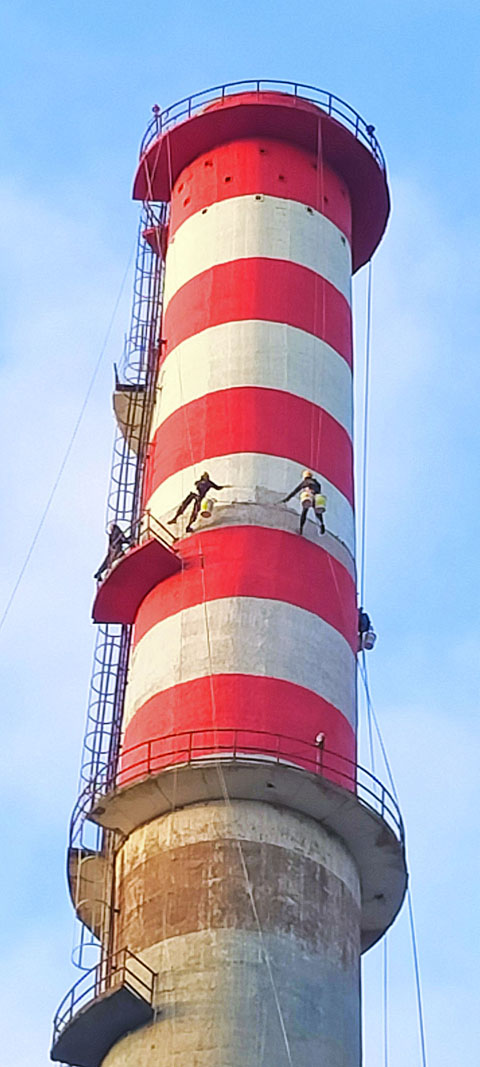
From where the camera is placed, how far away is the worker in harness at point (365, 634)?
33.4 m

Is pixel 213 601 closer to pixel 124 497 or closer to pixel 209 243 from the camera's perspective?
pixel 124 497

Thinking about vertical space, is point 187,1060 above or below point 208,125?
below

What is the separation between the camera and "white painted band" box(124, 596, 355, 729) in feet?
99.1

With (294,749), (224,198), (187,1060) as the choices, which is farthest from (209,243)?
(187,1060)

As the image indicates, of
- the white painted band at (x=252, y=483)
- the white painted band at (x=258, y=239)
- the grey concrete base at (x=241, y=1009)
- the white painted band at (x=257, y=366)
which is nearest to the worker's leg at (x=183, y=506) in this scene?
the white painted band at (x=252, y=483)

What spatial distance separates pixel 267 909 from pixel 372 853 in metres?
3.08

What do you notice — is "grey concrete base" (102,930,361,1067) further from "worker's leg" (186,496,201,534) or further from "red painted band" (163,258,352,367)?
"red painted band" (163,258,352,367)

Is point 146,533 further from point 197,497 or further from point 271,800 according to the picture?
point 271,800

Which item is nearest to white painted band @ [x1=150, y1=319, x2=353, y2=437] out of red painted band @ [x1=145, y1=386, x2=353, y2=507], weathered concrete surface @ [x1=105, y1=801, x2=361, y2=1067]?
red painted band @ [x1=145, y1=386, x2=353, y2=507]

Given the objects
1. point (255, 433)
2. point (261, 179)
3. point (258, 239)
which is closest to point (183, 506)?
point (255, 433)

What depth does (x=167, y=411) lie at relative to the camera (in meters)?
34.8

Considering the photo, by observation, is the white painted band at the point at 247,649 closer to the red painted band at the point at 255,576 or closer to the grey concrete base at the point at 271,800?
the red painted band at the point at 255,576

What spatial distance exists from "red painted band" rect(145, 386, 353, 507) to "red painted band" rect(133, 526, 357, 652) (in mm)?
1888

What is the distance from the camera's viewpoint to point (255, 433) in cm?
3294
